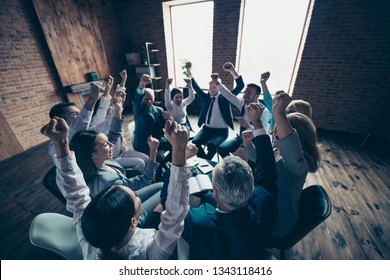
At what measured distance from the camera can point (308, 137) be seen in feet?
4.36

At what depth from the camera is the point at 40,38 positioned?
378 centimetres

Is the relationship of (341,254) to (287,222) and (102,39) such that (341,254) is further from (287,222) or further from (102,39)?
(102,39)

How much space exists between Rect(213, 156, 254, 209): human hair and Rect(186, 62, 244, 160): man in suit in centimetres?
191

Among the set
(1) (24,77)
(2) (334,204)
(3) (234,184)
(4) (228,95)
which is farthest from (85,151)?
(1) (24,77)

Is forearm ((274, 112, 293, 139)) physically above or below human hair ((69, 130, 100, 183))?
above

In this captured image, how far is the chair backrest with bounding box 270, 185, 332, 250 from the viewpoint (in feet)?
3.86

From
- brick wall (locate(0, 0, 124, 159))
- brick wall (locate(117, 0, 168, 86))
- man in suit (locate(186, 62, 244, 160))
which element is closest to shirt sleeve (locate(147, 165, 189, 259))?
man in suit (locate(186, 62, 244, 160))

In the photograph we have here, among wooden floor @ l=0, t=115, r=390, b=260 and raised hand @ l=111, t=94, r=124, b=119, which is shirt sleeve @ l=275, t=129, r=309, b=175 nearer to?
wooden floor @ l=0, t=115, r=390, b=260

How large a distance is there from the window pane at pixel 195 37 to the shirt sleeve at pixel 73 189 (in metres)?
4.88

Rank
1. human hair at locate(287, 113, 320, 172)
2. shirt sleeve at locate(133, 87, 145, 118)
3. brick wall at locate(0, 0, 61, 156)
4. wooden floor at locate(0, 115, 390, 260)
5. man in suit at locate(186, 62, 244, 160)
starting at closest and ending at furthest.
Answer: human hair at locate(287, 113, 320, 172) → wooden floor at locate(0, 115, 390, 260) → shirt sleeve at locate(133, 87, 145, 118) → man in suit at locate(186, 62, 244, 160) → brick wall at locate(0, 0, 61, 156)

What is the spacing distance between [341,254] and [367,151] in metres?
2.85

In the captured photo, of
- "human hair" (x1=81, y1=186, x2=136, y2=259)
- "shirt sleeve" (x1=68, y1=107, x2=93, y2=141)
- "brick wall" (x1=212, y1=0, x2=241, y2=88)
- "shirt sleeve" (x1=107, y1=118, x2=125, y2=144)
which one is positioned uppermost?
"brick wall" (x1=212, y1=0, x2=241, y2=88)
